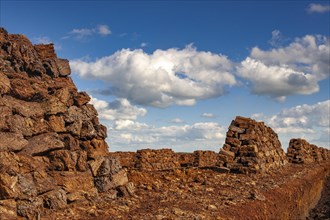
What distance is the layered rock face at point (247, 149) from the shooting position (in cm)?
3191

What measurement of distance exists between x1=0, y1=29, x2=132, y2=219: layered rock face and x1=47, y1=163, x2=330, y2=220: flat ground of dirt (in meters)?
0.95

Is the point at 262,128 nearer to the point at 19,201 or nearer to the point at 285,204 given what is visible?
the point at 285,204

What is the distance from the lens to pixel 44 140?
1606 cm

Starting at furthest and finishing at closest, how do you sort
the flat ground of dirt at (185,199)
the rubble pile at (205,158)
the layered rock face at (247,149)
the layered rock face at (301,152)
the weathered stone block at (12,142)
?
the layered rock face at (301,152)
the rubble pile at (205,158)
the layered rock face at (247,149)
the flat ground of dirt at (185,199)
the weathered stone block at (12,142)

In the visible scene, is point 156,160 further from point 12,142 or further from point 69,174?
point 12,142

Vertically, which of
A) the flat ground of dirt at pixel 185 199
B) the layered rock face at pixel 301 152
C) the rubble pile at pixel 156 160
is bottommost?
the flat ground of dirt at pixel 185 199

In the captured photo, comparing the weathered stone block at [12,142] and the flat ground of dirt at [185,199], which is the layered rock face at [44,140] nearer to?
the weathered stone block at [12,142]

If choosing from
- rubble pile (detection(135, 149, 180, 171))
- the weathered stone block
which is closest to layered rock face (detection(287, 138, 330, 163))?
rubble pile (detection(135, 149, 180, 171))

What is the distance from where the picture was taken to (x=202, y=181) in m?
23.9

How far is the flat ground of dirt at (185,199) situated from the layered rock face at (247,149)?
13.6ft

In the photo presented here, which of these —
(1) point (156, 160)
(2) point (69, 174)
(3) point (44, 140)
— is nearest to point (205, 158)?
(1) point (156, 160)

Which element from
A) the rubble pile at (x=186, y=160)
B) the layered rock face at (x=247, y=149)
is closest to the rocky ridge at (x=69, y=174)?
the layered rock face at (x=247, y=149)

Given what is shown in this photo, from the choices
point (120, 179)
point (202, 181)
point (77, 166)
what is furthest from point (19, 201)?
point (202, 181)

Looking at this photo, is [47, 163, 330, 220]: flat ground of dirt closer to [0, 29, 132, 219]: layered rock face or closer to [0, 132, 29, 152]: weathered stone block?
[0, 29, 132, 219]: layered rock face
